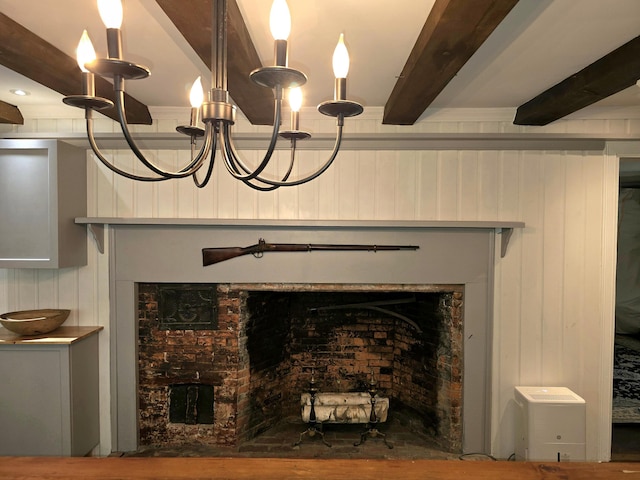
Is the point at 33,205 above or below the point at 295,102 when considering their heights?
below

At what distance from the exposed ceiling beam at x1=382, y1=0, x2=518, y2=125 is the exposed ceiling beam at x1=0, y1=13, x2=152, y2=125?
1540 mm

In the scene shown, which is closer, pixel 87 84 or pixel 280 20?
pixel 280 20

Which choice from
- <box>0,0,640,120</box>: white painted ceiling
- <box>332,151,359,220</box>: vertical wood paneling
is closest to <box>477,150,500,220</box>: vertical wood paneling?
<box>0,0,640,120</box>: white painted ceiling

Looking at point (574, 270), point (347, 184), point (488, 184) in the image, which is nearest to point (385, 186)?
point (347, 184)

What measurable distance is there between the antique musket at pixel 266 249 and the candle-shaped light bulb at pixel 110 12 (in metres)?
1.73

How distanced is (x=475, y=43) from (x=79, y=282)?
2.70m

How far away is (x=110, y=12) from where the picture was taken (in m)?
0.76

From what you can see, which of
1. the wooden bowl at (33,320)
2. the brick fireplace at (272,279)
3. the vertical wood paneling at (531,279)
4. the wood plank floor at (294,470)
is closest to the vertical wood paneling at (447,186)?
the brick fireplace at (272,279)

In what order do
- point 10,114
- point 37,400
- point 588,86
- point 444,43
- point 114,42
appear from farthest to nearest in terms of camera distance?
point 10,114
point 37,400
point 588,86
point 444,43
point 114,42

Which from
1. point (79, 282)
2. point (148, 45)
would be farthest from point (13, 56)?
point (79, 282)

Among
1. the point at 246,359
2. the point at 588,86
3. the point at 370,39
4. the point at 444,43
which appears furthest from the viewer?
the point at 246,359

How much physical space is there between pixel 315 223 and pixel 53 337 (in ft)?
5.72

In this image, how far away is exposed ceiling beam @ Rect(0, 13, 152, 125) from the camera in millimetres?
1468

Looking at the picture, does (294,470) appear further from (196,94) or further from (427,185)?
(427,185)
